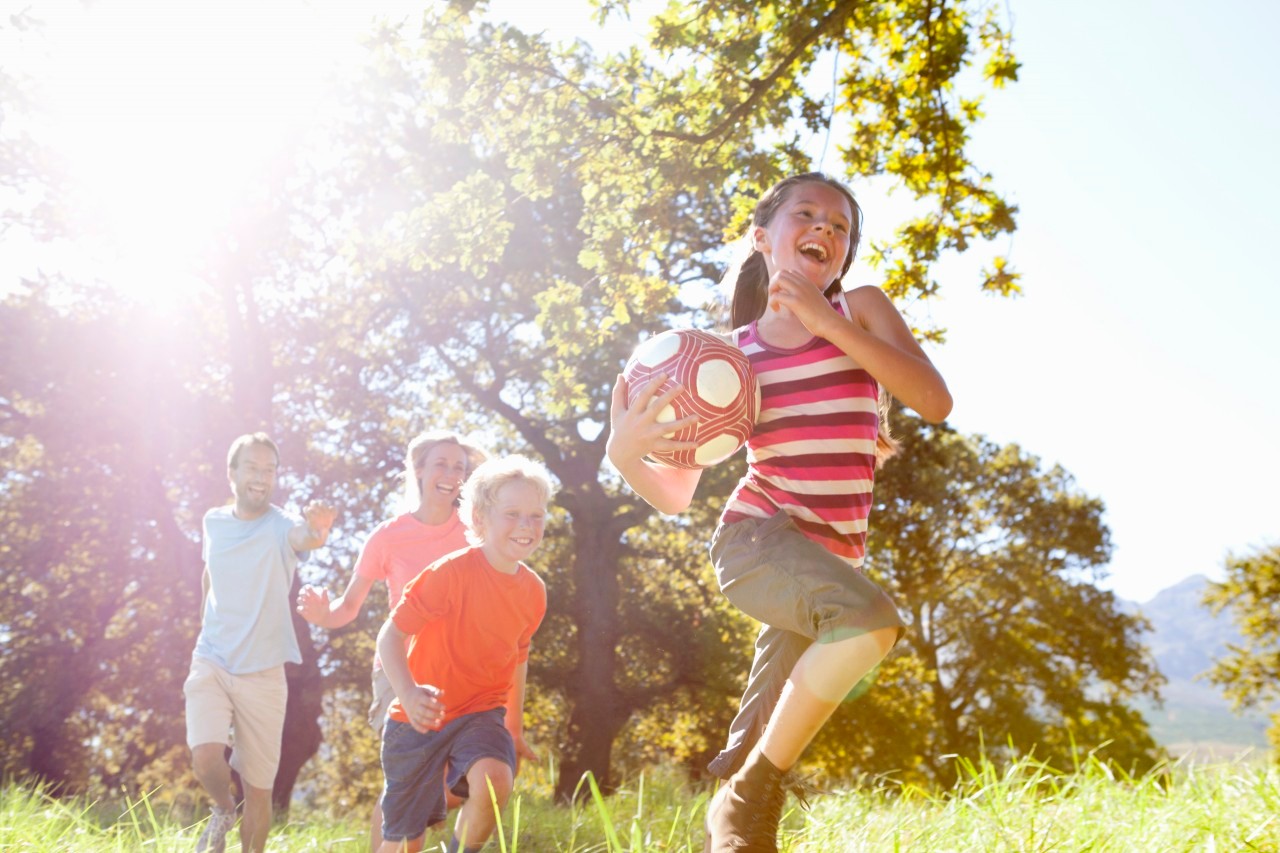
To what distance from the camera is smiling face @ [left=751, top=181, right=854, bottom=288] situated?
3541 mm

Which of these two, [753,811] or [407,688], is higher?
Answer: [407,688]

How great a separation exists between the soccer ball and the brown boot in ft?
3.20

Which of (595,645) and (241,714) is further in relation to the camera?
(595,645)

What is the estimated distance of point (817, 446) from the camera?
3.33 metres

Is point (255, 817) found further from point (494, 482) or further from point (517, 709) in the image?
point (494, 482)

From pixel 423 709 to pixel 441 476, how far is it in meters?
2.34

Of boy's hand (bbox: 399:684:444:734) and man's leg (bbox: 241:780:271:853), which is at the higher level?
boy's hand (bbox: 399:684:444:734)

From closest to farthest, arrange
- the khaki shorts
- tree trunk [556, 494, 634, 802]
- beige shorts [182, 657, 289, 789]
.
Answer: the khaki shorts, beige shorts [182, 657, 289, 789], tree trunk [556, 494, 634, 802]

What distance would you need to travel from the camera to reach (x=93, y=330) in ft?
61.6

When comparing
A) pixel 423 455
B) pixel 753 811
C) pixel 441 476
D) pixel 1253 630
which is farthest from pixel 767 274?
pixel 1253 630

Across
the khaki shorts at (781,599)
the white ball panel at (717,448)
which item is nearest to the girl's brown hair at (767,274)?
the white ball panel at (717,448)

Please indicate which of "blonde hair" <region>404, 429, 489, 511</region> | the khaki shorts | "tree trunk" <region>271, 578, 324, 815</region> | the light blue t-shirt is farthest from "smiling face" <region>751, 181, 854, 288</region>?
"tree trunk" <region>271, 578, 324, 815</region>

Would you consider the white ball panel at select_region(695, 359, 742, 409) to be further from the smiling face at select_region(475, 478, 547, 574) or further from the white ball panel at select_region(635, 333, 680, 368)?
the smiling face at select_region(475, 478, 547, 574)

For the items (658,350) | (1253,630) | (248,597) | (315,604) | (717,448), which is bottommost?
(315,604)
